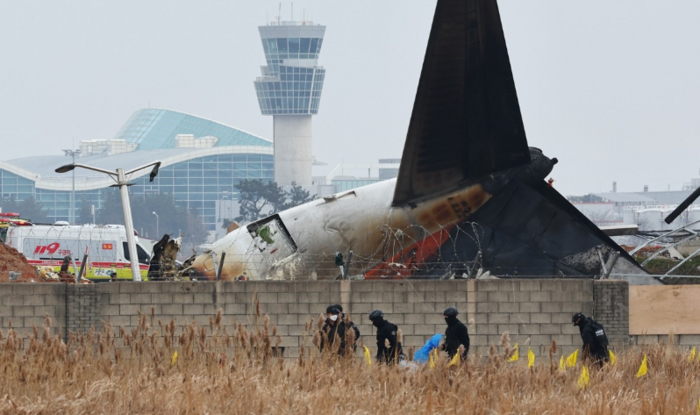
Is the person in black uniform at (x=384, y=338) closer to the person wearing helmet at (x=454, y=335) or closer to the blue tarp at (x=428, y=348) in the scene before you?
the blue tarp at (x=428, y=348)

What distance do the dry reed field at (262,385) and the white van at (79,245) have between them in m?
34.3

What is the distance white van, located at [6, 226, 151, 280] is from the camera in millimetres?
50625

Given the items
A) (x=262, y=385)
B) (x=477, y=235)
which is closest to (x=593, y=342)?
(x=262, y=385)

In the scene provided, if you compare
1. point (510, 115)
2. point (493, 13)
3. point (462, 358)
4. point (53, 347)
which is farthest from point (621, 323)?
point (53, 347)

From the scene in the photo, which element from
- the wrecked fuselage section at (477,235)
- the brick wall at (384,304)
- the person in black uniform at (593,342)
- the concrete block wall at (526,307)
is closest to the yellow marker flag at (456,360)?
the person in black uniform at (593,342)

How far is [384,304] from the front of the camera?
25.3 meters

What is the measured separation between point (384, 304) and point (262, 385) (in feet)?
34.7

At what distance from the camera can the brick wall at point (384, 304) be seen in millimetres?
25172

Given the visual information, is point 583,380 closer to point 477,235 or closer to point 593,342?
point 593,342

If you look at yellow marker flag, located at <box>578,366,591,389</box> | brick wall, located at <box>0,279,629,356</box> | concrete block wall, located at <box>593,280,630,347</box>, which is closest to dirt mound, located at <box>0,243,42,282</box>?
brick wall, located at <box>0,279,629,356</box>

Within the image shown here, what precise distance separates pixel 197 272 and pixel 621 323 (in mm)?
11207

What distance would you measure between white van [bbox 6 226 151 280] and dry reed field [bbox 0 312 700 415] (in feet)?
112

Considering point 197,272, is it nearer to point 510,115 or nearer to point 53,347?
point 510,115

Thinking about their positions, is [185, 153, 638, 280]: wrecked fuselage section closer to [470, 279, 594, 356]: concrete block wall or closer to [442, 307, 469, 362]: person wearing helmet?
[470, 279, 594, 356]: concrete block wall
